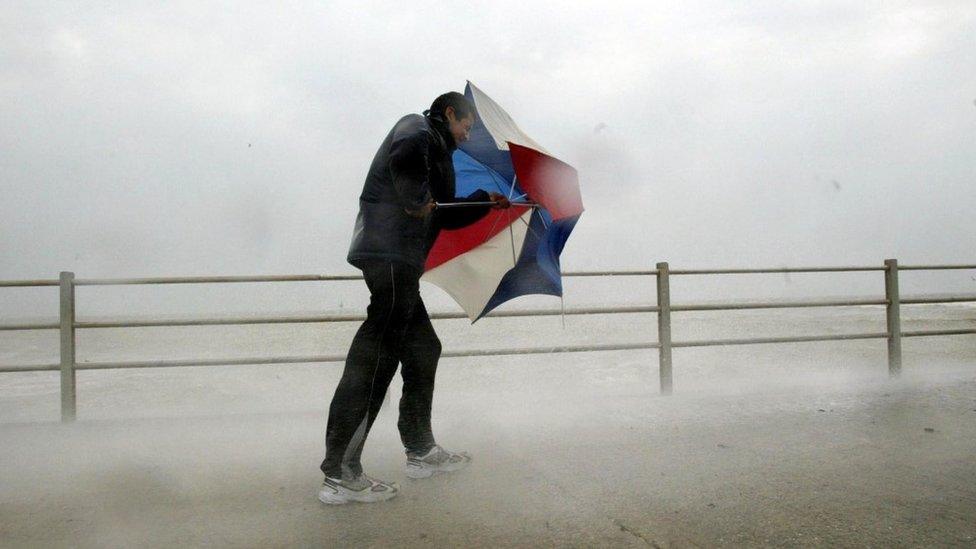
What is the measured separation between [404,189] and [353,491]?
99 centimetres

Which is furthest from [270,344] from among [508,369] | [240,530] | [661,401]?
[240,530]

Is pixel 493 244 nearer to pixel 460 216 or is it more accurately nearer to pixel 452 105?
pixel 460 216

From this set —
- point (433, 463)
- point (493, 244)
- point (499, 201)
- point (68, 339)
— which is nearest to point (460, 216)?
point (493, 244)

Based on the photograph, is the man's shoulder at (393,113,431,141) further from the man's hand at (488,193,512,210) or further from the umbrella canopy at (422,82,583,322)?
the umbrella canopy at (422,82,583,322)

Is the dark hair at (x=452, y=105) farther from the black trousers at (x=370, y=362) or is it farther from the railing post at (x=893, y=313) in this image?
the railing post at (x=893, y=313)

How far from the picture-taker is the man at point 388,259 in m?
2.01

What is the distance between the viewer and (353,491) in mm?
2004

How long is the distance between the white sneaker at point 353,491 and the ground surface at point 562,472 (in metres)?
0.04

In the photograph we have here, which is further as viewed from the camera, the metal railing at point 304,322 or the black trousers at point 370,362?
the metal railing at point 304,322

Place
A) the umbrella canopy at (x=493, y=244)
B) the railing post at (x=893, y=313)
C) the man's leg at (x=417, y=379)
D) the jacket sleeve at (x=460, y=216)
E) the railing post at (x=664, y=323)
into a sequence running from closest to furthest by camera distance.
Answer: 1. the man's leg at (x=417, y=379)
2. the jacket sleeve at (x=460, y=216)
3. the umbrella canopy at (x=493, y=244)
4. the railing post at (x=664, y=323)
5. the railing post at (x=893, y=313)

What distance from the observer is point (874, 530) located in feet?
5.63

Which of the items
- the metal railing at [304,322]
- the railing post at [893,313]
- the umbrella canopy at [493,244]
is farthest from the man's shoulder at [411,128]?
the railing post at [893,313]

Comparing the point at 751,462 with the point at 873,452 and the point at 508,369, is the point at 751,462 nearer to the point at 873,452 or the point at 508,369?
the point at 873,452

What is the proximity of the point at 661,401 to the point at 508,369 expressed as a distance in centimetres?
526
